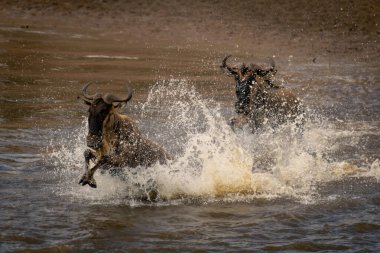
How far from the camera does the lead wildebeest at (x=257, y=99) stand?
1317 centimetres

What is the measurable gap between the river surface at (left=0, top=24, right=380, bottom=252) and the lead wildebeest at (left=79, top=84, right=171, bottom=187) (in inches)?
7.3

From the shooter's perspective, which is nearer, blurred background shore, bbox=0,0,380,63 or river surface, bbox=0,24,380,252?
river surface, bbox=0,24,380,252

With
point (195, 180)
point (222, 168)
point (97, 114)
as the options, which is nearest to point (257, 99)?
point (222, 168)

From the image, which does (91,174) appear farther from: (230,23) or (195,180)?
(230,23)

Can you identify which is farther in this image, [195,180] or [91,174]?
[195,180]

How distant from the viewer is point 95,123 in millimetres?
10070

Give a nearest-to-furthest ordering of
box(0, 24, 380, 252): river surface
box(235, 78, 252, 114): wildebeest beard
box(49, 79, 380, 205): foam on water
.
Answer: box(0, 24, 380, 252): river surface, box(49, 79, 380, 205): foam on water, box(235, 78, 252, 114): wildebeest beard

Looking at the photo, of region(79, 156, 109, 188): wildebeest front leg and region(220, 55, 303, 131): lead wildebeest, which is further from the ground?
region(220, 55, 303, 131): lead wildebeest

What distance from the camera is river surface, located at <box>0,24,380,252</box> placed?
903 cm

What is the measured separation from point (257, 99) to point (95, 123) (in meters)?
4.02

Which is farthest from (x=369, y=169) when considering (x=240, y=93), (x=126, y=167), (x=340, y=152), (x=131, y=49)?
(x=131, y=49)

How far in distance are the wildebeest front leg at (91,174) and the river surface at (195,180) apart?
0.34 metres

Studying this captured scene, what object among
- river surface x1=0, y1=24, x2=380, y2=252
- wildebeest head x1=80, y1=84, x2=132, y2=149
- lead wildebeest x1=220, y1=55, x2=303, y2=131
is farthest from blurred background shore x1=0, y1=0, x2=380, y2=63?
wildebeest head x1=80, y1=84, x2=132, y2=149

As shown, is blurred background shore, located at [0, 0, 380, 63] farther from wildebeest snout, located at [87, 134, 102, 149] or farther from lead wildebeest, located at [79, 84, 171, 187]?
wildebeest snout, located at [87, 134, 102, 149]
